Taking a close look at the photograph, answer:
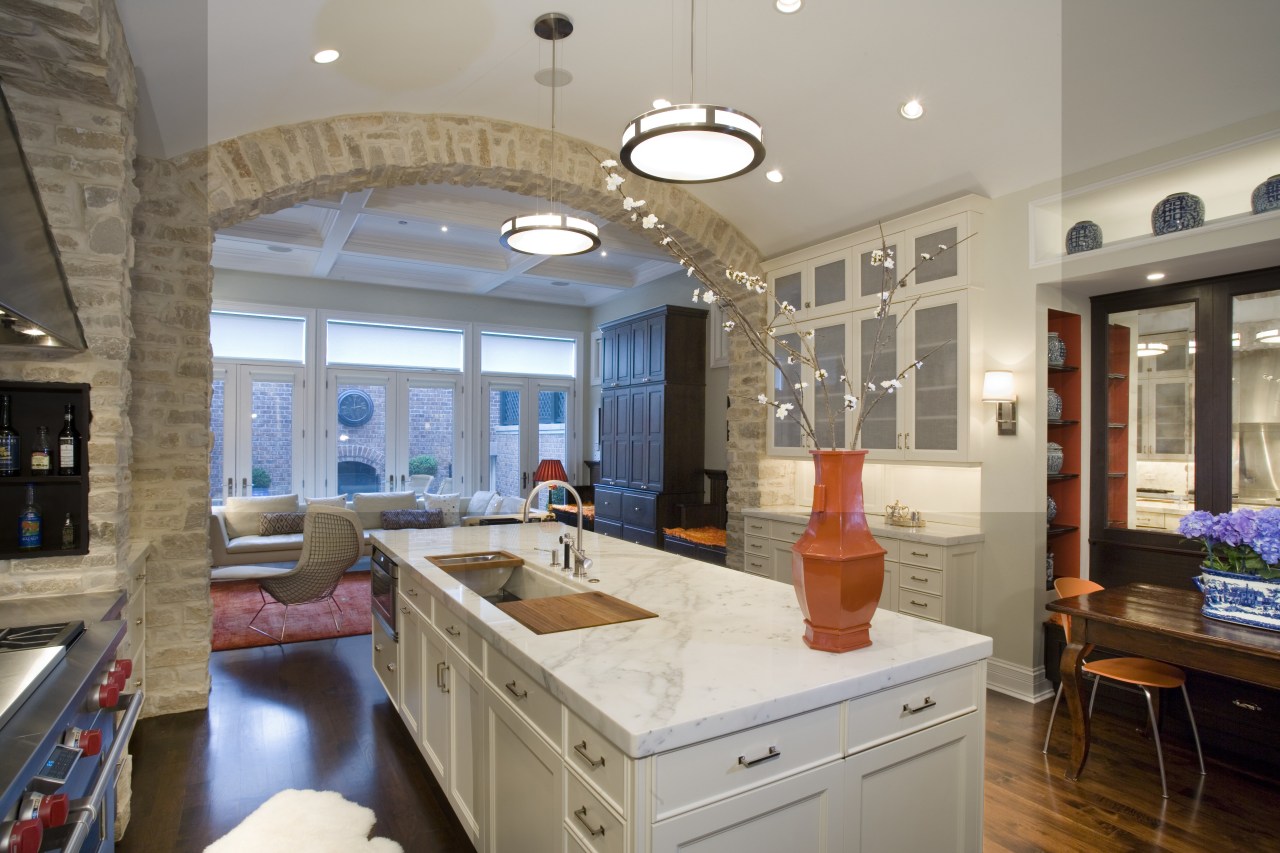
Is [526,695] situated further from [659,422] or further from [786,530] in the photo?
[659,422]

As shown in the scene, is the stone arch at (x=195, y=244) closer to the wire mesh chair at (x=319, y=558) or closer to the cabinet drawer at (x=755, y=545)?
the wire mesh chair at (x=319, y=558)

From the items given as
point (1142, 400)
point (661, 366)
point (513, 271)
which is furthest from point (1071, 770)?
point (513, 271)

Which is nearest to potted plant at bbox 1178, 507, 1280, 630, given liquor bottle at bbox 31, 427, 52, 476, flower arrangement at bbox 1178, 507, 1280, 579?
flower arrangement at bbox 1178, 507, 1280, 579

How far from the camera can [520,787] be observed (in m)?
1.92

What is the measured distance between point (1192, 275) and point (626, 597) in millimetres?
3622

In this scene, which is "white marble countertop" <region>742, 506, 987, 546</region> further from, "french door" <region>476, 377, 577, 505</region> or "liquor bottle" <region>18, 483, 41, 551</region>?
"french door" <region>476, 377, 577, 505</region>

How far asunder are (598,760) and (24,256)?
74.9 inches

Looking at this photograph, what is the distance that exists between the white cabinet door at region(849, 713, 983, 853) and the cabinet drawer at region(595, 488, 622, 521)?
19.6ft

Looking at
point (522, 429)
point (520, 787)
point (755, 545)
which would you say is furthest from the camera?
point (522, 429)

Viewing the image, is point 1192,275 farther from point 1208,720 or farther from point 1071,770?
point 1071,770

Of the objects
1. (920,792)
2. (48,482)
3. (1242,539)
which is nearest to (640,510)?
(48,482)

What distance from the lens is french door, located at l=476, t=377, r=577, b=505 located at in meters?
9.53

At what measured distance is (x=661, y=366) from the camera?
7.43 meters

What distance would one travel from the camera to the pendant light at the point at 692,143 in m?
2.25
